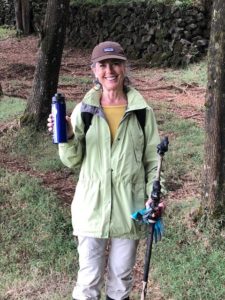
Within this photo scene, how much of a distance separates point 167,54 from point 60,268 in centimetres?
1077

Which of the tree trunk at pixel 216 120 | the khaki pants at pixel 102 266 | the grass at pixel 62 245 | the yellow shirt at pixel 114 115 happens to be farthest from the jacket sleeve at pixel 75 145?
the tree trunk at pixel 216 120

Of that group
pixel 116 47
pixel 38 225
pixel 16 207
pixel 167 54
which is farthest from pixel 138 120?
pixel 167 54

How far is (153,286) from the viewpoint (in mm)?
3996

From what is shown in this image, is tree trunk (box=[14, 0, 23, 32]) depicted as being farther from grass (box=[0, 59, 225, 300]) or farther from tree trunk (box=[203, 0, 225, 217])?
tree trunk (box=[203, 0, 225, 217])

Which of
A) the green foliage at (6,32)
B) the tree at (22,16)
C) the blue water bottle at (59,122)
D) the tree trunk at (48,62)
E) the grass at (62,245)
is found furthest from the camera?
the green foliage at (6,32)

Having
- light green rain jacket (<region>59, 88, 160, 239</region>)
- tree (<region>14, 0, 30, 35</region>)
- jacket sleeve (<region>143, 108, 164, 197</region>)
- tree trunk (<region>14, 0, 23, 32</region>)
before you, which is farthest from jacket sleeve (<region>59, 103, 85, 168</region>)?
tree trunk (<region>14, 0, 23, 32</region>)

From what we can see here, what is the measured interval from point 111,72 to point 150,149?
53 centimetres

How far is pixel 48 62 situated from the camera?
770 cm

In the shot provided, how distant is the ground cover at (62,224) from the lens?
4.03 m

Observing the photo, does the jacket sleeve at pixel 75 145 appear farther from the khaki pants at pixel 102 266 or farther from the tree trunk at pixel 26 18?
the tree trunk at pixel 26 18

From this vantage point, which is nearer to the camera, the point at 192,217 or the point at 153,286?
the point at 153,286

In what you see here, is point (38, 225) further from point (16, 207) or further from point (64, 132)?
point (64, 132)

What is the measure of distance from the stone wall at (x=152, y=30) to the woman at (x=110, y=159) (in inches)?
427

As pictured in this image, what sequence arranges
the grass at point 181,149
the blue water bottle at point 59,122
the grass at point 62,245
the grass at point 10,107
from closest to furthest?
the blue water bottle at point 59,122 < the grass at point 62,245 < the grass at point 181,149 < the grass at point 10,107
